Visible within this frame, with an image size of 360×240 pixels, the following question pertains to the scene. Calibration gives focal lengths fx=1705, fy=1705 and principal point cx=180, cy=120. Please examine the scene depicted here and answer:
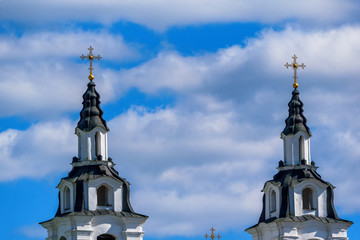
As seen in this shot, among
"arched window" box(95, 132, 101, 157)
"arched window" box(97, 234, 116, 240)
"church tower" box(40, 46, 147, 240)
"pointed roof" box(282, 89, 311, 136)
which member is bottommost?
"arched window" box(97, 234, 116, 240)

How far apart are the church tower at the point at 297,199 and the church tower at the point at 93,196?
8.61 meters

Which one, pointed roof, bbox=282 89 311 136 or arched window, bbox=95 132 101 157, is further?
pointed roof, bbox=282 89 311 136

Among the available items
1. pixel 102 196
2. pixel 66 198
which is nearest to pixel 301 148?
pixel 102 196

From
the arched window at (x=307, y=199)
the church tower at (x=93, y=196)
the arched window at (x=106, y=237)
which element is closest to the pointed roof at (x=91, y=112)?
the church tower at (x=93, y=196)

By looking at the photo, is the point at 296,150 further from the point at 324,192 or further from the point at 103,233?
the point at 103,233

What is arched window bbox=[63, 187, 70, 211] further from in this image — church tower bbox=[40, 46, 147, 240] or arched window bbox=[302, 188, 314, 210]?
arched window bbox=[302, 188, 314, 210]

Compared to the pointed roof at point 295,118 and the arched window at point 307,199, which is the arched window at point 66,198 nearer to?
the pointed roof at point 295,118

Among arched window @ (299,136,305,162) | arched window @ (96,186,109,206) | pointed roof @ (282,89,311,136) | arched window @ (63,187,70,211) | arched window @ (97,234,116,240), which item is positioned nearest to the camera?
arched window @ (97,234,116,240)

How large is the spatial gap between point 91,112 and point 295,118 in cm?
1353

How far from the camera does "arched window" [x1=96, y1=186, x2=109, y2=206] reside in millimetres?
109312

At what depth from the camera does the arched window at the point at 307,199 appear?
111 metres

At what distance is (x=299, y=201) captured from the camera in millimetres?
110125

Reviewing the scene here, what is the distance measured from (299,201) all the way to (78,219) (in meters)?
14.4

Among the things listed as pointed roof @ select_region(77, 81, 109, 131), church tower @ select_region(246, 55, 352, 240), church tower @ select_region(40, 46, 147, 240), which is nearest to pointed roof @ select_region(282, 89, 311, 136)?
church tower @ select_region(246, 55, 352, 240)
